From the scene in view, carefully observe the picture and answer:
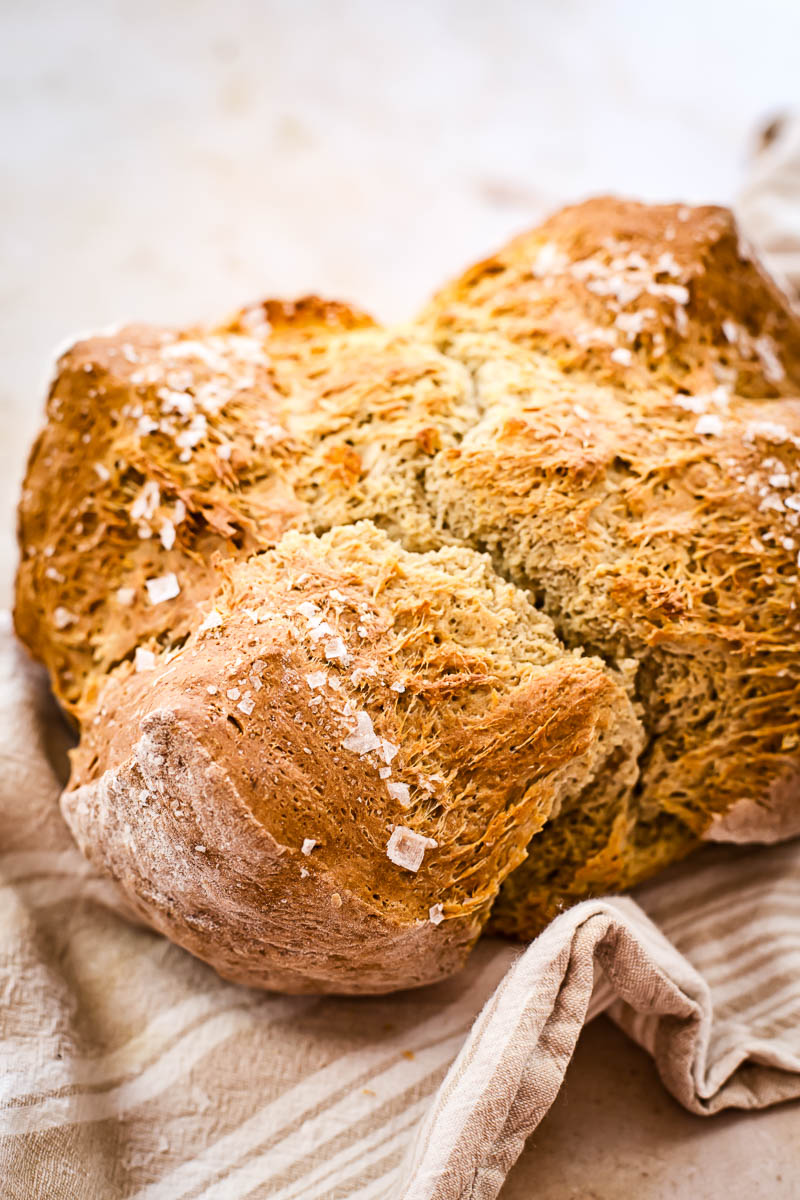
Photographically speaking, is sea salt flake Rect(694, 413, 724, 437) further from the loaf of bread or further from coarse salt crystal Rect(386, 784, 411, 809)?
coarse salt crystal Rect(386, 784, 411, 809)

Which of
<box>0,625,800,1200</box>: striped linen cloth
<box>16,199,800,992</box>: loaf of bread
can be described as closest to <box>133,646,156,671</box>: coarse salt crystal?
<box>16,199,800,992</box>: loaf of bread

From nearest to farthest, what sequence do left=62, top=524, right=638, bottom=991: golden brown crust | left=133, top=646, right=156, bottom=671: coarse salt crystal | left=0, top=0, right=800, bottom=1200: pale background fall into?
left=62, top=524, right=638, bottom=991: golden brown crust < left=133, top=646, right=156, bottom=671: coarse salt crystal < left=0, top=0, right=800, bottom=1200: pale background

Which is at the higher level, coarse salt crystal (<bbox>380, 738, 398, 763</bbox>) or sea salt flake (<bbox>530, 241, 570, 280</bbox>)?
sea salt flake (<bbox>530, 241, 570, 280</bbox>)

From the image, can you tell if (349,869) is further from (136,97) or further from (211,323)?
(136,97)

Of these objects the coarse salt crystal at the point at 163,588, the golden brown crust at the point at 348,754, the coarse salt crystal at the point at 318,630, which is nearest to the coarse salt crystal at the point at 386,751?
the golden brown crust at the point at 348,754

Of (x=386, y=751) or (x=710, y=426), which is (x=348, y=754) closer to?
(x=386, y=751)

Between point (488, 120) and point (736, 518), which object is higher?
point (488, 120)

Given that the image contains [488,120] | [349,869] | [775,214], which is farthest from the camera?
[488,120]

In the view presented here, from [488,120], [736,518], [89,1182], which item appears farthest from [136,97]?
[89,1182]

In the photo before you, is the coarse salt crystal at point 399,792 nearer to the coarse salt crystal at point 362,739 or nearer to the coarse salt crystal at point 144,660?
the coarse salt crystal at point 362,739
